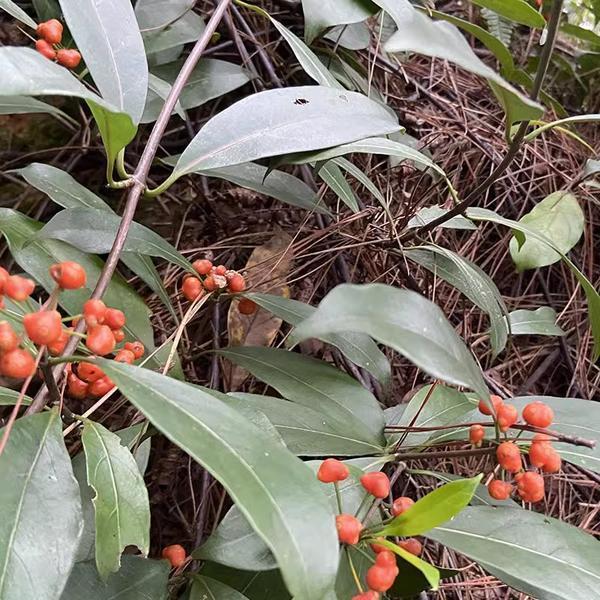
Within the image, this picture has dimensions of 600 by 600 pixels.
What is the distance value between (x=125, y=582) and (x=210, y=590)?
0.31 feet

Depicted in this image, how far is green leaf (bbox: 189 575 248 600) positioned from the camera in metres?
0.72

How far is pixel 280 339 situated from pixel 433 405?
0.38 metres

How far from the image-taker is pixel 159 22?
116cm

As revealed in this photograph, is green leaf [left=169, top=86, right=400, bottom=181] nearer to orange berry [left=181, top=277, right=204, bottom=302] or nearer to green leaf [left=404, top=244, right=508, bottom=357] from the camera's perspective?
orange berry [left=181, top=277, right=204, bottom=302]

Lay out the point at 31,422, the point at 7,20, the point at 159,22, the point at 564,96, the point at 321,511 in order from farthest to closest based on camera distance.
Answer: the point at 564,96 < the point at 7,20 < the point at 159,22 < the point at 31,422 < the point at 321,511

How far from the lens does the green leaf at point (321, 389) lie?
0.84 m

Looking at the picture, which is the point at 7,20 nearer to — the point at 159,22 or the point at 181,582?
the point at 159,22

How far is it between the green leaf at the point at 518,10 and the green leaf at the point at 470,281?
342 mm

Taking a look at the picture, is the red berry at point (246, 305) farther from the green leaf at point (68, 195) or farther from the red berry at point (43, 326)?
the red berry at point (43, 326)

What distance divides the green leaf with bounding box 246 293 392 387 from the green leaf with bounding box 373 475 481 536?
33 centimetres

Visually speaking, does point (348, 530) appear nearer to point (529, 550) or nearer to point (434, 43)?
point (529, 550)

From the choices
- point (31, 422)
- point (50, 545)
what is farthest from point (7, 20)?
point (50, 545)

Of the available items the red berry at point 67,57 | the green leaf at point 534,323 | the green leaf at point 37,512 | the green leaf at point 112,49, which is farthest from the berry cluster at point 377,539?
the red berry at point 67,57

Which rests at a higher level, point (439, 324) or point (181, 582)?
point (439, 324)
